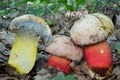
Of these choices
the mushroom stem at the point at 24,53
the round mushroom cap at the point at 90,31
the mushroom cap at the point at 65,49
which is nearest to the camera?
the round mushroom cap at the point at 90,31

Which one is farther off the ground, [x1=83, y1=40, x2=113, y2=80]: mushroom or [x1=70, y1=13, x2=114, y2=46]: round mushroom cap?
[x1=70, y1=13, x2=114, y2=46]: round mushroom cap

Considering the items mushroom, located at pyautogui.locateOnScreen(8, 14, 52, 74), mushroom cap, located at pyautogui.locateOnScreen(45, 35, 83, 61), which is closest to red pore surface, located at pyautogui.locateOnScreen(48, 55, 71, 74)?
mushroom cap, located at pyautogui.locateOnScreen(45, 35, 83, 61)

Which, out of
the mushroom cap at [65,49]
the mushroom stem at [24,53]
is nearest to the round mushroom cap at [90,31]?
the mushroom cap at [65,49]

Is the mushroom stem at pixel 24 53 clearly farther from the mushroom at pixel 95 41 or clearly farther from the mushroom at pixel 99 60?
the mushroom at pixel 99 60

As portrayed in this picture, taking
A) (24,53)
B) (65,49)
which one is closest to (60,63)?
(65,49)

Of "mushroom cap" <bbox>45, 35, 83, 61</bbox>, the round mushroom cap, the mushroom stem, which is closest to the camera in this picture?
the round mushroom cap

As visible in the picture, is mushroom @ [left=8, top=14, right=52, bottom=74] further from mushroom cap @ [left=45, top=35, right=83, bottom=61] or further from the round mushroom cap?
the round mushroom cap

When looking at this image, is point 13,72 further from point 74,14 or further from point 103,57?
point 74,14
